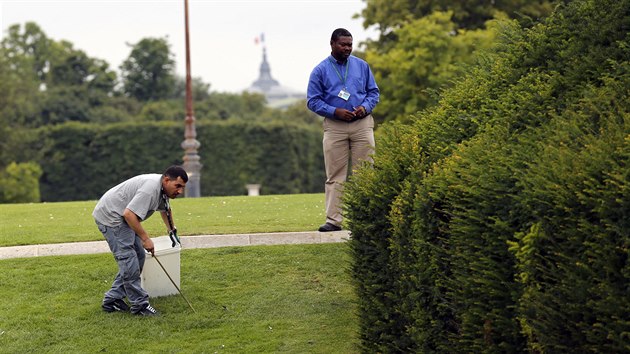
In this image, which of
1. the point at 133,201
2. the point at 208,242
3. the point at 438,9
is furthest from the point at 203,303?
the point at 438,9

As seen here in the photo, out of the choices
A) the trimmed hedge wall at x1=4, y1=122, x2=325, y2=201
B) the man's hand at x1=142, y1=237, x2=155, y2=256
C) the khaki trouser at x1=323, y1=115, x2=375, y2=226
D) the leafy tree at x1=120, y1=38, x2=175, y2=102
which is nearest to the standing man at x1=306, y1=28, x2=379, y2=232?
the khaki trouser at x1=323, y1=115, x2=375, y2=226

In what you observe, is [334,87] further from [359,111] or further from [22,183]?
[22,183]

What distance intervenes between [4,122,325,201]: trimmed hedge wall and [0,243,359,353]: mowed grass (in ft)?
127

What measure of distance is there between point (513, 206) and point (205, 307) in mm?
4753

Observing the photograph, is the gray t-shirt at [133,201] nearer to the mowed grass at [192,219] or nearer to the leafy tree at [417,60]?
the mowed grass at [192,219]

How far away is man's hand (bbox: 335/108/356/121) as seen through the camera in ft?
37.4

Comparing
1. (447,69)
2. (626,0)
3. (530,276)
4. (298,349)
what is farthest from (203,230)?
(447,69)

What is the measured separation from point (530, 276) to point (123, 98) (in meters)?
67.7

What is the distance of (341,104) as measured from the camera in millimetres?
11648

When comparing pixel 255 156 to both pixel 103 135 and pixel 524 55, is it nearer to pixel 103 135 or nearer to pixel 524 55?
pixel 103 135

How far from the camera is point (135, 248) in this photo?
963cm

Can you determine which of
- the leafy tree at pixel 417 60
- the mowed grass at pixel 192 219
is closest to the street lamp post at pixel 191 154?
the leafy tree at pixel 417 60

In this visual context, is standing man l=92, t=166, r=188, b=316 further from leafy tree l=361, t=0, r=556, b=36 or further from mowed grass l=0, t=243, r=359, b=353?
leafy tree l=361, t=0, r=556, b=36

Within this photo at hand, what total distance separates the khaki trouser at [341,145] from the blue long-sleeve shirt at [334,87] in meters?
0.17
